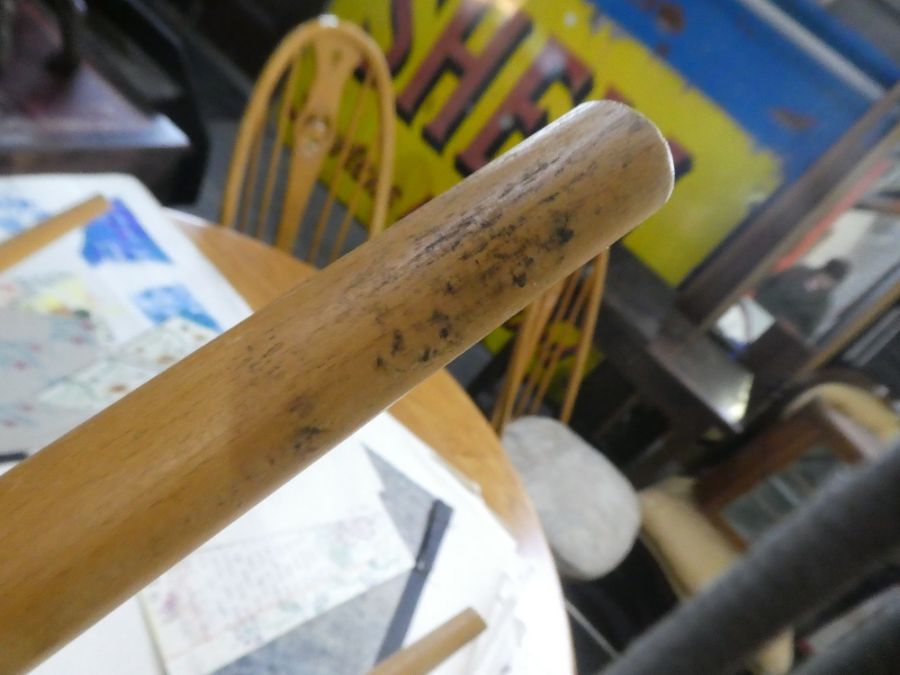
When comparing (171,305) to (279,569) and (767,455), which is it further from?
(767,455)

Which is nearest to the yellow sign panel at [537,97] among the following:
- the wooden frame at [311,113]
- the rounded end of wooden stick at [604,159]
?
the wooden frame at [311,113]

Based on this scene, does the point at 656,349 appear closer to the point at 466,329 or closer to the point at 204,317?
the point at 204,317

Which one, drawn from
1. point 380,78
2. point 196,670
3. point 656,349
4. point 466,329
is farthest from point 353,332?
point 656,349

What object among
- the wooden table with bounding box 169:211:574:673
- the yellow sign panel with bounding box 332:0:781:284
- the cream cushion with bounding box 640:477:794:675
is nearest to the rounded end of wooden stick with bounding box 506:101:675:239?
the wooden table with bounding box 169:211:574:673

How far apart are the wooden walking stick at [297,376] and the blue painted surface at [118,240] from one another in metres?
0.91

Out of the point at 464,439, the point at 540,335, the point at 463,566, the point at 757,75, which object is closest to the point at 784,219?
the point at 757,75

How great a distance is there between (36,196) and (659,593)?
5.99 ft

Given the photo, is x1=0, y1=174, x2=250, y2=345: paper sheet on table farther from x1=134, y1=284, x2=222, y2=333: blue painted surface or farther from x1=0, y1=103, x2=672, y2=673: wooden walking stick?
x1=0, y1=103, x2=672, y2=673: wooden walking stick

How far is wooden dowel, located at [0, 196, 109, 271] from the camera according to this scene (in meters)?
0.83

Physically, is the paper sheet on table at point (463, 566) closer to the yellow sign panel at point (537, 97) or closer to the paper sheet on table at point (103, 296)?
the paper sheet on table at point (103, 296)

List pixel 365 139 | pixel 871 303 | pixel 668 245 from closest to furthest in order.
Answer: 1. pixel 871 303
2. pixel 668 245
3. pixel 365 139

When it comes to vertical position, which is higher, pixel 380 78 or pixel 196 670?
pixel 380 78

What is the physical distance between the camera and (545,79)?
2270 mm

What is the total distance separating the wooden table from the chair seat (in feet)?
1.54
